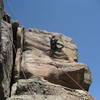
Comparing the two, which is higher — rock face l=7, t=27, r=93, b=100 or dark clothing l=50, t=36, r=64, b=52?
dark clothing l=50, t=36, r=64, b=52

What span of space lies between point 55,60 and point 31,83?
5.60 meters

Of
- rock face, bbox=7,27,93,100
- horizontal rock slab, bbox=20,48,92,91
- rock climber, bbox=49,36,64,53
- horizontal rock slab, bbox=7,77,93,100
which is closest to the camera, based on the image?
horizontal rock slab, bbox=7,77,93,100

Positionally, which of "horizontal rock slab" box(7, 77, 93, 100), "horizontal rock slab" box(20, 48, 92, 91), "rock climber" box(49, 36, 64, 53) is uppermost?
"rock climber" box(49, 36, 64, 53)

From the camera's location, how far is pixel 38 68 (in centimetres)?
1902

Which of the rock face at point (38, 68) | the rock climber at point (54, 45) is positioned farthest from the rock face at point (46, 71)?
the rock climber at point (54, 45)

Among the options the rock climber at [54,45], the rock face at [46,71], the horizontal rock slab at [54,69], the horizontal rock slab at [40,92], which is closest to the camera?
the horizontal rock slab at [40,92]

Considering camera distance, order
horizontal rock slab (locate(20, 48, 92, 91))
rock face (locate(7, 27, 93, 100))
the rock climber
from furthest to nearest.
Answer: the rock climber < horizontal rock slab (locate(20, 48, 92, 91)) < rock face (locate(7, 27, 93, 100))

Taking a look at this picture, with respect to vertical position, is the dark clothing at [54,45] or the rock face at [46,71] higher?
the dark clothing at [54,45]

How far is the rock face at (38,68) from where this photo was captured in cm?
1587

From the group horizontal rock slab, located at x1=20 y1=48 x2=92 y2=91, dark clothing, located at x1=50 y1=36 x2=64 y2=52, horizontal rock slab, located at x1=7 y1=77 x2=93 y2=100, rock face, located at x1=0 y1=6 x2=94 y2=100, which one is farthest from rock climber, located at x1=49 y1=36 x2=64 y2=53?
horizontal rock slab, located at x1=7 y1=77 x2=93 y2=100

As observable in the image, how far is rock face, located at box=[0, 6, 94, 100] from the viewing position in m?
15.9

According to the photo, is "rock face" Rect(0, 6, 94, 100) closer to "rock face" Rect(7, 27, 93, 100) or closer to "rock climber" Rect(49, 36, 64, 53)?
"rock face" Rect(7, 27, 93, 100)

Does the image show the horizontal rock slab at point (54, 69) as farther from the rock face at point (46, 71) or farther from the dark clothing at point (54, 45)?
the dark clothing at point (54, 45)

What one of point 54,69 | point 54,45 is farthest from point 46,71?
point 54,45
